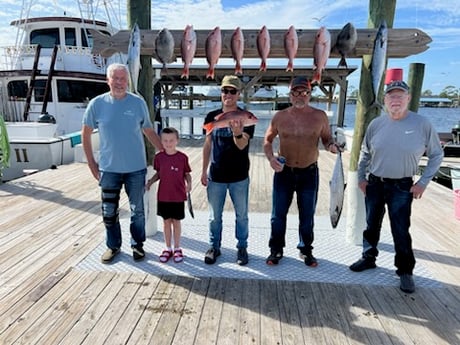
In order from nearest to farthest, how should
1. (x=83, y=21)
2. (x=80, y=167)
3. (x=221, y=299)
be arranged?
(x=221, y=299) → (x=80, y=167) → (x=83, y=21)

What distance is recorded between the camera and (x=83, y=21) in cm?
1226

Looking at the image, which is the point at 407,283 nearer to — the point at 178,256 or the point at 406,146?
the point at 406,146

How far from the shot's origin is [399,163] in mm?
2504

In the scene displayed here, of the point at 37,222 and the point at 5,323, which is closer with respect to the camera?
the point at 5,323

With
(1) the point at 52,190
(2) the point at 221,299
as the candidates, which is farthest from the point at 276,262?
(1) the point at 52,190

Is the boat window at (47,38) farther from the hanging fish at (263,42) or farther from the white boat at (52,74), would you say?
the hanging fish at (263,42)

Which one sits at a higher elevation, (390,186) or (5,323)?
(390,186)

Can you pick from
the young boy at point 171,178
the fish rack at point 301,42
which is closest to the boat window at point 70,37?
the fish rack at point 301,42

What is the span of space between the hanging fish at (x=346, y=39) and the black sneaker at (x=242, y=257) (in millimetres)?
1909

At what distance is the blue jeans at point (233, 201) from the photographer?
114 inches

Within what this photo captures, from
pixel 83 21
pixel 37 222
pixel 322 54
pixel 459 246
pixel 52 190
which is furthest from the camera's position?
pixel 83 21

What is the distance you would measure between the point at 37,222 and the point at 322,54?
3.82m

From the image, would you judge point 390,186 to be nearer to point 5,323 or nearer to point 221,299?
point 221,299

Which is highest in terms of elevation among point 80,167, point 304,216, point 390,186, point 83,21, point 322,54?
point 83,21
